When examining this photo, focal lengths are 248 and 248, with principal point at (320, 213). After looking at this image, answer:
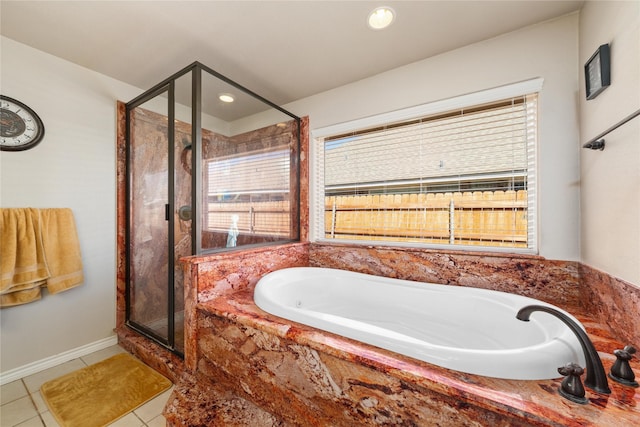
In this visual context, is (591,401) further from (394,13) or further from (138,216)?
(138,216)

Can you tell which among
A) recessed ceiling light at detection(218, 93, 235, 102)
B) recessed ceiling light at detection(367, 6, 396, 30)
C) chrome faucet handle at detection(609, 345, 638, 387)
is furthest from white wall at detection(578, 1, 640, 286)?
recessed ceiling light at detection(218, 93, 235, 102)

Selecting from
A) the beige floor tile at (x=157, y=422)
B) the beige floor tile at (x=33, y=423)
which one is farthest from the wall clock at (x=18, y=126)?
the beige floor tile at (x=157, y=422)

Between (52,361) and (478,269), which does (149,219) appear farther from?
(478,269)

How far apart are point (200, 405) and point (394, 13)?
101 inches

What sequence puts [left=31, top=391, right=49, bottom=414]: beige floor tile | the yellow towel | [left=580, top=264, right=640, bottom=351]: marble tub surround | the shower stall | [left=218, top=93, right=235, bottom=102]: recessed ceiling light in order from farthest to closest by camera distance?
1. [left=218, top=93, right=235, bottom=102]: recessed ceiling light
2. the shower stall
3. the yellow towel
4. [left=31, top=391, right=49, bottom=414]: beige floor tile
5. [left=580, top=264, right=640, bottom=351]: marble tub surround

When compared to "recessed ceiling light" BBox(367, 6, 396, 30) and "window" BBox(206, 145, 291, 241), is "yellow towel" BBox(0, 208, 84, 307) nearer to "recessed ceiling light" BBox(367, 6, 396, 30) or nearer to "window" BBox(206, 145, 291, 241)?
"window" BBox(206, 145, 291, 241)

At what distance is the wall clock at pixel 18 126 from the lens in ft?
5.68

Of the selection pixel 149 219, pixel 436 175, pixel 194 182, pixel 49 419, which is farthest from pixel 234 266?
pixel 436 175

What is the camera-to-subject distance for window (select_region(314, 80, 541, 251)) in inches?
70.9

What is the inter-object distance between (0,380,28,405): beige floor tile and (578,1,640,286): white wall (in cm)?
350

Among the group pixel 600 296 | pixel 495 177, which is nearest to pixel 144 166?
pixel 495 177

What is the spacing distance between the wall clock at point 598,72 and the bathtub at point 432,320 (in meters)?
1.18

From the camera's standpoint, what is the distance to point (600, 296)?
1321 mm

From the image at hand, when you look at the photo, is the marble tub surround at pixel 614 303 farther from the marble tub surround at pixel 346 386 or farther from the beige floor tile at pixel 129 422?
the beige floor tile at pixel 129 422
